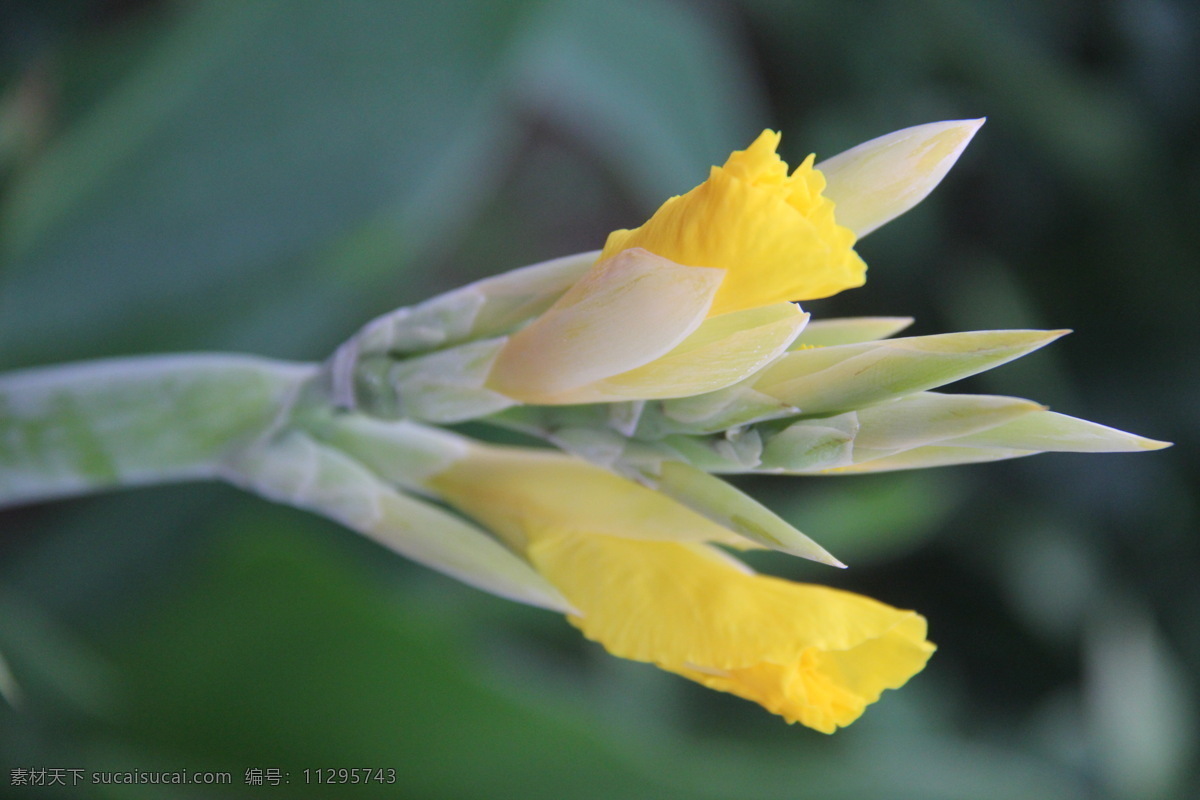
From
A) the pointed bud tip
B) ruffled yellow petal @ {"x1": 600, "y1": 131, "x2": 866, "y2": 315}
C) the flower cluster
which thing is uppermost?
the pointed bud tip

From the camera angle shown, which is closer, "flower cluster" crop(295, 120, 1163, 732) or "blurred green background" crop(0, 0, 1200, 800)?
"flower cluster" crop(295, 120, 1163, 732)

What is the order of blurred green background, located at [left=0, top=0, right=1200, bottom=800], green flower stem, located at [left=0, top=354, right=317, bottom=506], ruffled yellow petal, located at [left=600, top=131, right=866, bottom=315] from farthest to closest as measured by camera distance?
blurred green background, located at [left=0, top=0, right=1200, bottom=800] → green flower stem, located at [left=0, top=354, right=317, bottom=506] → ruffled yellow petal, located at [left=600, top=131, right=866, bottom=315]

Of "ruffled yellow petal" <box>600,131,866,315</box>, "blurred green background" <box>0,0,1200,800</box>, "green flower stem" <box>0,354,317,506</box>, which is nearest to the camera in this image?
"ruffled yellow petal" <box>600,131,866,315</box>

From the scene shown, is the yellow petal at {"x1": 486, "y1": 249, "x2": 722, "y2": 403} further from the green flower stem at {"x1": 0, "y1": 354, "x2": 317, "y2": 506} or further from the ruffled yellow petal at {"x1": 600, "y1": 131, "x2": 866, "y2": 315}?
the green flower stem at {"x1": 0, "y1": 354, "x2": 317, "y2": 506}

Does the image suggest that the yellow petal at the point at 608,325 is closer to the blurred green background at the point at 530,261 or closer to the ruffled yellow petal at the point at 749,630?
the ruffled yellow petal at the point at 749,630

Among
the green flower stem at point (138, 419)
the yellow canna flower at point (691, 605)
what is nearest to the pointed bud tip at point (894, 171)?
the yellow canna flower at point (691, 605)

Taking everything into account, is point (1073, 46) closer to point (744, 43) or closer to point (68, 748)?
point (744, 43)

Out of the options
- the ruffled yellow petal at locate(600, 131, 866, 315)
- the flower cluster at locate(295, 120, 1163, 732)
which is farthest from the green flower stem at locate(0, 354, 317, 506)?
the ruffled yellow petal at locate(600, 131, 866, 315)

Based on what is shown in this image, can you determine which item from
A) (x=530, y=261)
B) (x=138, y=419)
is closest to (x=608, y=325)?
(x=138, y=419)

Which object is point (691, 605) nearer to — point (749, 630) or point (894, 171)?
point (749, 630)

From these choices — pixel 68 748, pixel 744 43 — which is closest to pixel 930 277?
pixel 744 43
